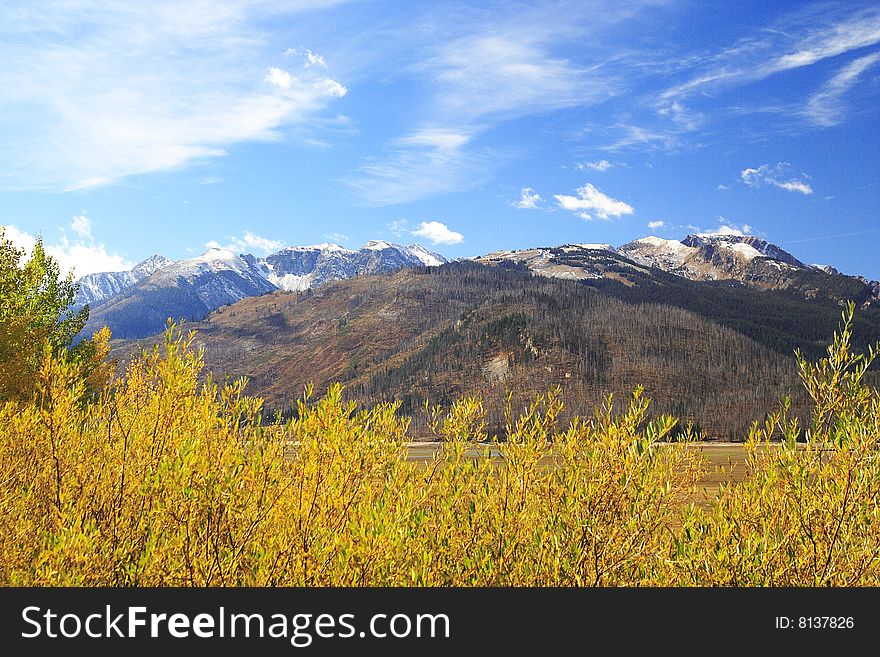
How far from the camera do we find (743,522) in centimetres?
1000

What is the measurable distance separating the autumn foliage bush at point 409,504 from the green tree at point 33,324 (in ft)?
24.0

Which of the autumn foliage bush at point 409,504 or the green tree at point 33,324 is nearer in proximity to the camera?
the autumn foliage bush at point 409,504

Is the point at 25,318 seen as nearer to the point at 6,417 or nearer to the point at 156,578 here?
the point at 6,417

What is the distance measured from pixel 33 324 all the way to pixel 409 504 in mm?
26728

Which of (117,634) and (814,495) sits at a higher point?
(814,495)

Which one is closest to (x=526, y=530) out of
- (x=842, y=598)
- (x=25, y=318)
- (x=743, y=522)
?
(x=743, y=522)

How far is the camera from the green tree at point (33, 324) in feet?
75.4

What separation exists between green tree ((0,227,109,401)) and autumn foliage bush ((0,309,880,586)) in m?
7.31

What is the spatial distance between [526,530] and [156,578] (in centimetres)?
518

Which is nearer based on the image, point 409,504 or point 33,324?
point 409,504

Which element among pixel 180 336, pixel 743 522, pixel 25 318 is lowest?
pixel 743 522

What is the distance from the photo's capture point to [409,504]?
335 inches

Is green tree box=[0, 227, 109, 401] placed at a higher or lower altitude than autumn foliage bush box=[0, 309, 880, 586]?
higher

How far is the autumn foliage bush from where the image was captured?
834cm
